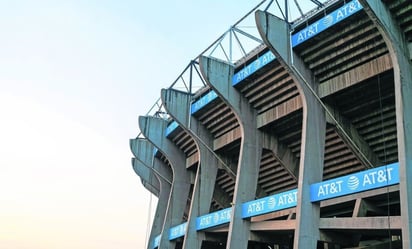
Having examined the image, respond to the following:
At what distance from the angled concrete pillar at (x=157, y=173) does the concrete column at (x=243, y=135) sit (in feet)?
43.9

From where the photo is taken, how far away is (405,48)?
61.2ft

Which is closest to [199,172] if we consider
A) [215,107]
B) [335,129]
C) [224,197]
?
[215,107]

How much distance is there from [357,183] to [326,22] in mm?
7103

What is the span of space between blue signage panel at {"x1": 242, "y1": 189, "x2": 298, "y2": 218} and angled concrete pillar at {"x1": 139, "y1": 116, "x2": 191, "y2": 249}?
34.0 ft

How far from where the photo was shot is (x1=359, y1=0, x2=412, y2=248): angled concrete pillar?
15.6 m

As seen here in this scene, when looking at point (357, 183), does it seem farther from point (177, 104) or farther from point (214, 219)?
point (177, 104)

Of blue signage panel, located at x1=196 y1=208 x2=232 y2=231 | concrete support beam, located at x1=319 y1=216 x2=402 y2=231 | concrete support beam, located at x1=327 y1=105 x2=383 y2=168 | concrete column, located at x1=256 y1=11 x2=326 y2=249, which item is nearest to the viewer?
concrete support beam, located at x1=319 y1=216 x2=402 y2=231

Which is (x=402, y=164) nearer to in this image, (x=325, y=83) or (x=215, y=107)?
(x=325, y=83)

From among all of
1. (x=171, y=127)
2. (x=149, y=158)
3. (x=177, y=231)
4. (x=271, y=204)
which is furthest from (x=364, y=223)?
(x=149, y=158)

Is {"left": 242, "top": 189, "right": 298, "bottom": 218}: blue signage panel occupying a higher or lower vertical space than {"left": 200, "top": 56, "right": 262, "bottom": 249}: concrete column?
lower

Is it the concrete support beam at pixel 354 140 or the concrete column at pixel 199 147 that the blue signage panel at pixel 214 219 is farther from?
the concrete support beam at pixel 354 140

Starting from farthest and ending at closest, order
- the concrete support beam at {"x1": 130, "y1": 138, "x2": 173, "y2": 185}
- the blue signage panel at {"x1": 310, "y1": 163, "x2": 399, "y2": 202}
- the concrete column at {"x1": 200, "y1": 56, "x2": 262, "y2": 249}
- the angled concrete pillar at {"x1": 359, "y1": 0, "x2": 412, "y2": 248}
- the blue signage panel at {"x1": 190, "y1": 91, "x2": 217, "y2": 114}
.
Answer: the concrete support beam at {"x1": 130, "y1": 138, "x2": 173, "y2": 185} < the blue signage panel at {"x1": 190, "y1": 91, "x2": 217, "y2": 114} < the concrete column at {"x1": 200, "y1": 56, "x2": 262, "y2": 249} < the blue signage panel at {"x1": 310, "y1": 163, "x2": 399, "y2": 202} < the angled concrete pillar at {"x1": 359, "y1": 0, "x2": 412, "y2": 248}

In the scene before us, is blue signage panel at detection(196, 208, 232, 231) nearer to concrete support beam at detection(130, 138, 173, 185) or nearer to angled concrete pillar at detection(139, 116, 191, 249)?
angled concrete pillar at detection(139, 116, 191, 249)

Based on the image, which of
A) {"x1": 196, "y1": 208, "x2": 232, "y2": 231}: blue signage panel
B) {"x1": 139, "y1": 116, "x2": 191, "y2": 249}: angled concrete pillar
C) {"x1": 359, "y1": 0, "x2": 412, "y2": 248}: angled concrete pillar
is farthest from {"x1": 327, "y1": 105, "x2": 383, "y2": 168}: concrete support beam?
{"x1": 139, "y1": 116, "x2": 191, "y2": 249}: angled concrete pillar
